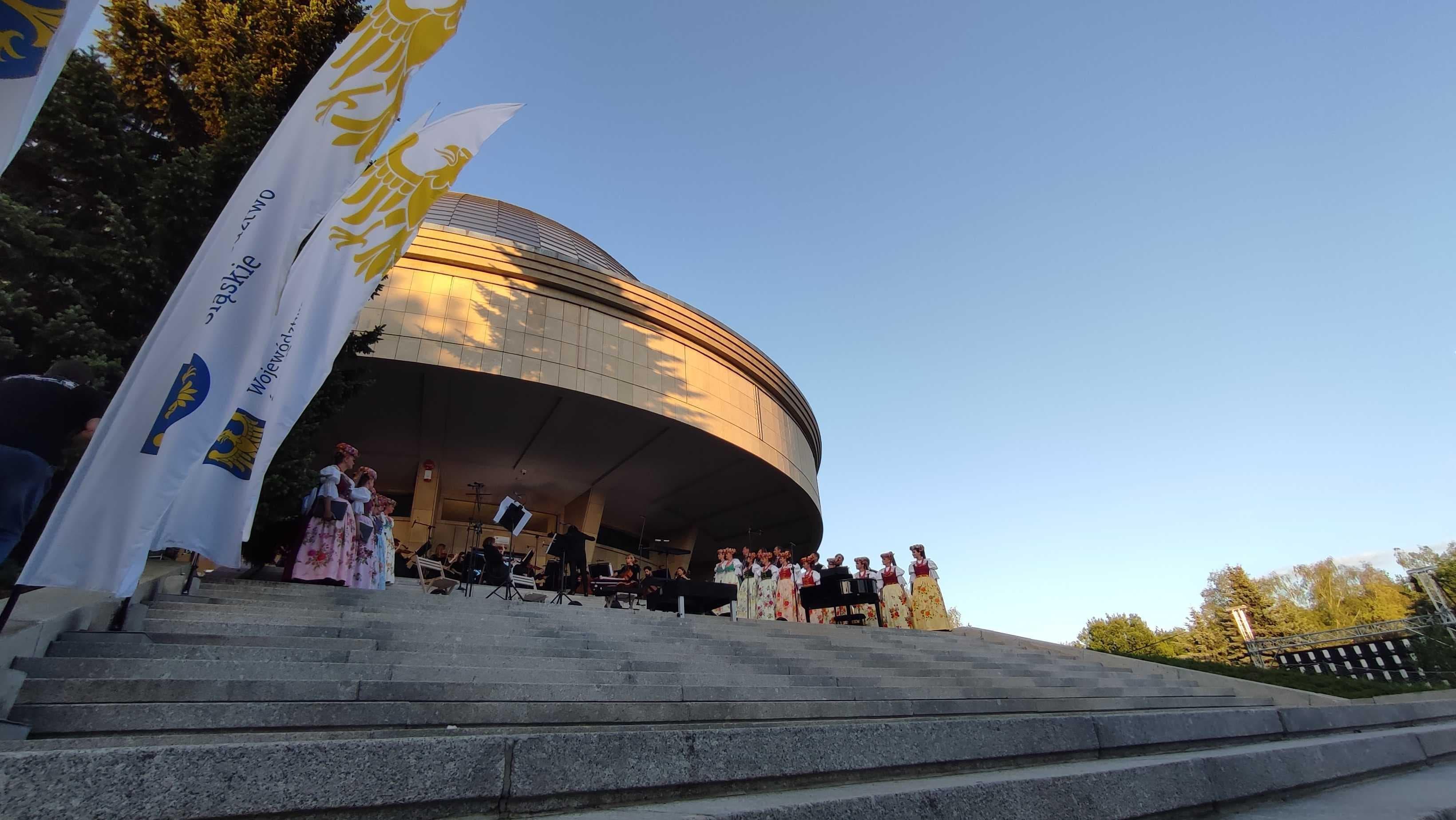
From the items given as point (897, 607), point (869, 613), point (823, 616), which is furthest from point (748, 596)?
point (897, 607)

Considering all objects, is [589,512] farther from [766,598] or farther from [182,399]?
[182,399]

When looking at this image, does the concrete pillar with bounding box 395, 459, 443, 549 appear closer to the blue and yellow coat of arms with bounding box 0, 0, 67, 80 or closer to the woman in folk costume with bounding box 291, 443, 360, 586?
the woman in folk costume with bounding box 291, 443, 360, 586

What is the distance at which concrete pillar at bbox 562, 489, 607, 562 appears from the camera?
23.2 meters

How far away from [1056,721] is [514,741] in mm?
2861

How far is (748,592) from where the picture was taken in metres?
15.4

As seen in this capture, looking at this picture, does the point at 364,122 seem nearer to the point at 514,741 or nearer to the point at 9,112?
the point at 9,112

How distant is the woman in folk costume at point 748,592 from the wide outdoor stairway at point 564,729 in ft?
23.9

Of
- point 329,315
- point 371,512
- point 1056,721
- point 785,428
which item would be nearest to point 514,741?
point 1056,721

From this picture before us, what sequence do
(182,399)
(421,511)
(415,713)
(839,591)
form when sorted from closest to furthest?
1. (182,399)
2. (415,713)
3. (839,591)
4. (421,511)

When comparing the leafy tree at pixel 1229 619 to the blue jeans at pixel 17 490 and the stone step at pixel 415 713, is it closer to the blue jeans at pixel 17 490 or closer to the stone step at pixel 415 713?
the stone step at pixel 415 713

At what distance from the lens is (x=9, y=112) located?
8.39 ft

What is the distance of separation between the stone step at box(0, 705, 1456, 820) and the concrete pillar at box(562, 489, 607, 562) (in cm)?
2061

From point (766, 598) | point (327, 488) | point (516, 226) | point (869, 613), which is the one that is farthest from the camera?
point (516, 226)

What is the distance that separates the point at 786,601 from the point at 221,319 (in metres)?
13.0
